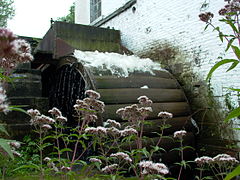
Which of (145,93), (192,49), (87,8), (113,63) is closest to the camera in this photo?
(145,93)

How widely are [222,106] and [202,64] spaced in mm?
720

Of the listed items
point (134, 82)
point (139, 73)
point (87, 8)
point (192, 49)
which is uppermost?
point (87, 8)

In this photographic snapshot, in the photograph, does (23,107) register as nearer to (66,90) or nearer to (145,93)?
(66,90)

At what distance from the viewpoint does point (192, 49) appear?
392cm

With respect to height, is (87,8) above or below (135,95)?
above

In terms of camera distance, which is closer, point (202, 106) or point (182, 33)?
point (202, 106)

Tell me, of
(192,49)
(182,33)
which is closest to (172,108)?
(192,49)

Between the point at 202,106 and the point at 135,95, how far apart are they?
1.10 metres

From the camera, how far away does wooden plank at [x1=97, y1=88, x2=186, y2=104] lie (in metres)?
3.12

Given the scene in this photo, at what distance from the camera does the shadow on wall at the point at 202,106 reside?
10.9 feet

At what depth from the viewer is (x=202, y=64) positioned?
3.72 m

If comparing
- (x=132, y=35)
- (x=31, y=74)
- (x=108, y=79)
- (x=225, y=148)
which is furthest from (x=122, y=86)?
A: (x=132, y=35)

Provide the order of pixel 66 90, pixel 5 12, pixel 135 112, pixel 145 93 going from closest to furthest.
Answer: pixel 135 112, pixel 145 93, pixel 66 90, pixel 5 12

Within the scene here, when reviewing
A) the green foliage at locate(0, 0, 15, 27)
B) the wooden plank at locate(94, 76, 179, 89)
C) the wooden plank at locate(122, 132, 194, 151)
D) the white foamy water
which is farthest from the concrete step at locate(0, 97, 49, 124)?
the green foliage at locate(0, 0, 15, 27)
